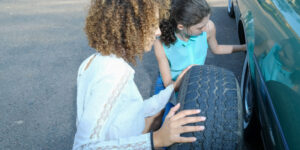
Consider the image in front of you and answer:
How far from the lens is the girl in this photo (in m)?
1.93

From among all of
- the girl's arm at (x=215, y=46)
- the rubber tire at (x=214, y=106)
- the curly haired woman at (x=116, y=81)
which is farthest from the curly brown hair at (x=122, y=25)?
the girl's arm at (x=215, y=46)

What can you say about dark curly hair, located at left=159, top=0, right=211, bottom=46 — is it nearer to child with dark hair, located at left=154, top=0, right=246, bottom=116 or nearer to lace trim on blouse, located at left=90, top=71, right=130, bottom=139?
child with dark hair, located at left=154, top=0, right=246, bottom=116

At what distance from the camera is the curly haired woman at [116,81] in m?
1.22

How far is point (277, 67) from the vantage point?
1360mm

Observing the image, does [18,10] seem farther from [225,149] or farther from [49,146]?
[225,149]

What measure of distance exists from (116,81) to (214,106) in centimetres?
52

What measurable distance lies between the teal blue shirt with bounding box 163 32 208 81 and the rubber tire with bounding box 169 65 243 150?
0.43 metres

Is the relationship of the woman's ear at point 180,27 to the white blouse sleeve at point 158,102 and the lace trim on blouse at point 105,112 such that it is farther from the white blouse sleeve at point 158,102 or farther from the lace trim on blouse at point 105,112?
the lace trim on blouse at point 105,112

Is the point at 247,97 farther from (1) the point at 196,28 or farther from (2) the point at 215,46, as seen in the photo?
(1) the point at 196,28

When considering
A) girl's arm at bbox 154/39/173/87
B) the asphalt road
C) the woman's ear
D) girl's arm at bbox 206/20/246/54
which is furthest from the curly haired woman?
girl's arm at bbox 206/20/246/54

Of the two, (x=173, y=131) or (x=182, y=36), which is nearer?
Answer: (x=173, y=131)

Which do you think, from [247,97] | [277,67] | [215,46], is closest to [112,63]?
[277,67]

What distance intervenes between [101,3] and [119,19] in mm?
116

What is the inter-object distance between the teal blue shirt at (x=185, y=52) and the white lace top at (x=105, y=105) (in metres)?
0.74
